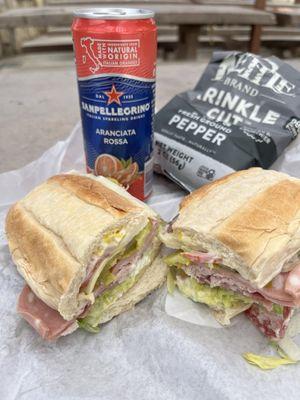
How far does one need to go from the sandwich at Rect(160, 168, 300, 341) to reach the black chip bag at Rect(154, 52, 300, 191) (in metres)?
0.39

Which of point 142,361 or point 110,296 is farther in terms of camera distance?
point 110,296

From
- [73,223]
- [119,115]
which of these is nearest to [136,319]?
[73,223]

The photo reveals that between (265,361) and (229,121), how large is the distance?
3.67 feet

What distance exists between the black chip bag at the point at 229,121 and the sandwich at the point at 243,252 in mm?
389

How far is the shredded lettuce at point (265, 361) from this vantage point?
46.2 inches

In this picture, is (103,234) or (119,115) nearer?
(103,234)

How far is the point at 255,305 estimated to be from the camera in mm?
1302

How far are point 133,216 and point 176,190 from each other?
782 millimetres

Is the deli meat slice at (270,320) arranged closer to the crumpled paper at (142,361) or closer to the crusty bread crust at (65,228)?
the crumpled paper at (142,361)

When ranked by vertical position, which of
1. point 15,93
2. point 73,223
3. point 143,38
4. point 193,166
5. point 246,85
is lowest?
point 15,93

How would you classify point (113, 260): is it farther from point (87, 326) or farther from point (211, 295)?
point (211, 295)

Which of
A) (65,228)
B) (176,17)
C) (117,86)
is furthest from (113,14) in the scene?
(176,17)

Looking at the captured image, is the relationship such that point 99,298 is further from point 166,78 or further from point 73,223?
point 166,78

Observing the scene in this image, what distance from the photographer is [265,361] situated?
1.19 meters
